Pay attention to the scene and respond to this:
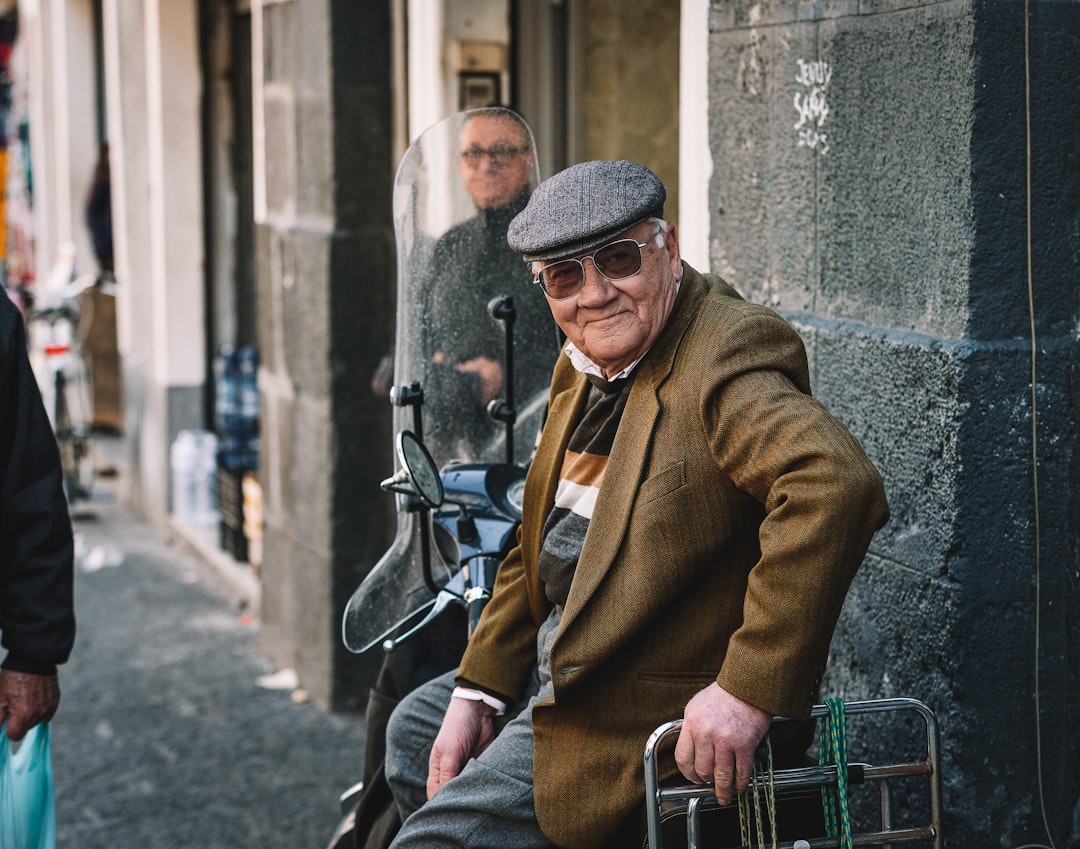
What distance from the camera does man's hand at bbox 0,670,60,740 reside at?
10.5ft

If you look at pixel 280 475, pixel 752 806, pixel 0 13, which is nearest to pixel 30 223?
pixel 0 13

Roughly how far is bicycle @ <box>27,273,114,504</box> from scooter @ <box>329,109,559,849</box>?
6970 mm

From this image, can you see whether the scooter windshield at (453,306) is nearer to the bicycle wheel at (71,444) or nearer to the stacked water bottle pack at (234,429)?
the stacked water bottle pack at (234,429)

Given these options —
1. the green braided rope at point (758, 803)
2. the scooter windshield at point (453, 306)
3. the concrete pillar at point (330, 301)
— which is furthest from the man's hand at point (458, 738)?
the concrete pillar at point (330, 301)

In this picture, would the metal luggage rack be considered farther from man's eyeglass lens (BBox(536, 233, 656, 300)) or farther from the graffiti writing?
the graffiti writing

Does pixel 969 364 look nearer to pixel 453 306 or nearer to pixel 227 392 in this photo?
pixel 453 306

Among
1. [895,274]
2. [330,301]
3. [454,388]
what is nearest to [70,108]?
[330,301]

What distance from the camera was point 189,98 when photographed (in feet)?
29.3

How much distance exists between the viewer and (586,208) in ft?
8.23

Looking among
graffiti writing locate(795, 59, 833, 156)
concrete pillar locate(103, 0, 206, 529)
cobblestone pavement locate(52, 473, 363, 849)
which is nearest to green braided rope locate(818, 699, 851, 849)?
graffiti writing locate(795, 59, 833, 156)

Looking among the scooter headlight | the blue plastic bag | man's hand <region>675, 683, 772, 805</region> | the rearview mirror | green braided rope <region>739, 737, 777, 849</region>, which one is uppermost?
the rearview mirror

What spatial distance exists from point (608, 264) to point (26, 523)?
1.44 meters

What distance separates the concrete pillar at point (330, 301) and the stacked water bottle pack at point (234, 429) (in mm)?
1838

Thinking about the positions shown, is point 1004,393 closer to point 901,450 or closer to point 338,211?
point 901,450
